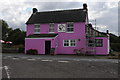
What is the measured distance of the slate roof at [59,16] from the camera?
30969 millimetres

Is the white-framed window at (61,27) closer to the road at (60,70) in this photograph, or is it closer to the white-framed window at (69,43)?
the white-framed window at (69,43)

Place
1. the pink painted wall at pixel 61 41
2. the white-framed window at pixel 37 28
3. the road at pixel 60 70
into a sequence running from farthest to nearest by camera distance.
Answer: the white-framed window at pixel 37 28
the pink painted wall at pixel 61 41
the road at pixel 60 70

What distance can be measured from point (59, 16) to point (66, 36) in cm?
420

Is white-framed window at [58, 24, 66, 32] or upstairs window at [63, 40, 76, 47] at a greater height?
white-framed window at [58, 24, 66, 32]

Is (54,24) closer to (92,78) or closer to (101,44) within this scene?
(101,44)

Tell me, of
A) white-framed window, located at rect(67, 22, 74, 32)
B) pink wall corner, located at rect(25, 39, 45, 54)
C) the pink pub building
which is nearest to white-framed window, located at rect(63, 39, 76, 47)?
the pink pub building

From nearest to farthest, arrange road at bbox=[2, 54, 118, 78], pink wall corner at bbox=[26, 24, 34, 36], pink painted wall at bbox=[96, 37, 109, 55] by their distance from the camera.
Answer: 1. road at bbox=[2, 54, 118, 78]
2. pink painted wall at bbox=[96, 37, 109, 55]
3. pink wall corner at bbox=[26, 24, 34, 36]

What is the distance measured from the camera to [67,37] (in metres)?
30.6

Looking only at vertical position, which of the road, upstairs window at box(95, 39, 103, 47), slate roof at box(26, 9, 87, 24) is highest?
slate roof at box(26, 9, 87, 24)

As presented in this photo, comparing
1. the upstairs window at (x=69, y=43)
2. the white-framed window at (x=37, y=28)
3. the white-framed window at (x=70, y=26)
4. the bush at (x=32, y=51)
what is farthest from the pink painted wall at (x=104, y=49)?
the white-framed window at (x=37, y=28)

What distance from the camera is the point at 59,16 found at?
32.6m

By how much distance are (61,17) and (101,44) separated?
8404 millimetres

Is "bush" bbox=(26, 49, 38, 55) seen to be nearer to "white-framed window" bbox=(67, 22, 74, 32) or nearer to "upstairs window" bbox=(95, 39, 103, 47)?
"white-framed window" bbox=(67, 22, 74, 32)

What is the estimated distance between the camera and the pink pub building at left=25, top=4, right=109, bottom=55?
29.1 m
